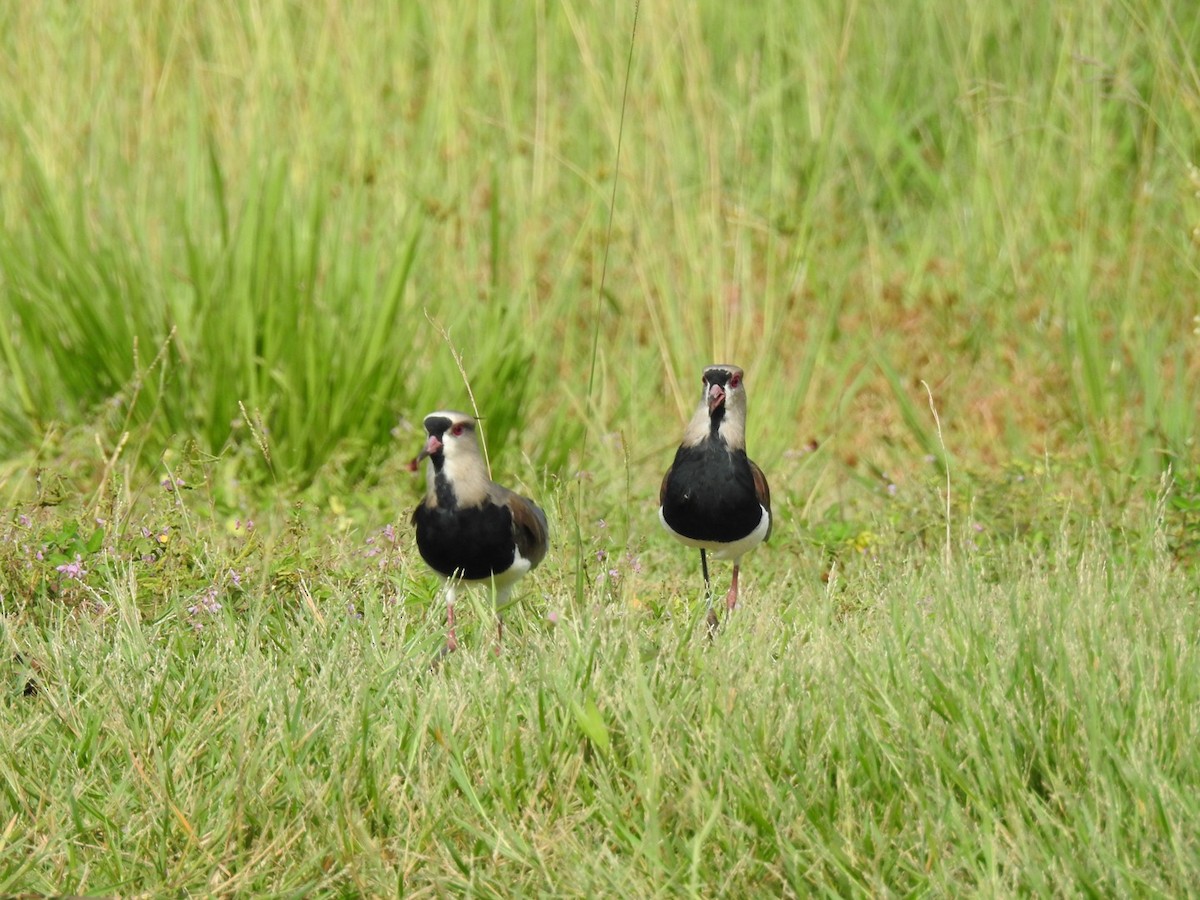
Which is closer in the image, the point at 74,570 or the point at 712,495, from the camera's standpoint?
the point at 74,570

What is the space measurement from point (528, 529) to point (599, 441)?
6.64 feet

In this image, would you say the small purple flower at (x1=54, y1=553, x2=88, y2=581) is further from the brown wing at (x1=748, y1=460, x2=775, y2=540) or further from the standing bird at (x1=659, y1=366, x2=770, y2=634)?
the brown wing at (x1=748, y1=460, x2=775, y2=540)

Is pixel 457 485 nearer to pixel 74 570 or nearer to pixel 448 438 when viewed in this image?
pixel 448 438

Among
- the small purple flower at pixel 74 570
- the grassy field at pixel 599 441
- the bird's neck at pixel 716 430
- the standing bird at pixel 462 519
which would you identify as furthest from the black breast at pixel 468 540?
the small purple flower at pixel 74 570

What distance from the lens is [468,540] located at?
12.4 ft

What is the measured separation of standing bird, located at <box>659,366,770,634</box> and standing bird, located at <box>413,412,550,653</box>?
483 millimetres

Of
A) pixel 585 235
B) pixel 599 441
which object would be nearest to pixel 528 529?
pixel 599 441

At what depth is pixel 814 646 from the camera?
11.3 feet

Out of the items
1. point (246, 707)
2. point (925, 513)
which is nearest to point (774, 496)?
A: point (925, 513)

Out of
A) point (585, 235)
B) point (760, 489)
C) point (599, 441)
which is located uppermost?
point (760, 489)

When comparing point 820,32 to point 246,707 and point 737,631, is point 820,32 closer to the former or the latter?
point 737,631

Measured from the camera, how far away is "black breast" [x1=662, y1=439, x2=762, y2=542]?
4129 millimetres

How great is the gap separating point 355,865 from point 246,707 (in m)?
0.49

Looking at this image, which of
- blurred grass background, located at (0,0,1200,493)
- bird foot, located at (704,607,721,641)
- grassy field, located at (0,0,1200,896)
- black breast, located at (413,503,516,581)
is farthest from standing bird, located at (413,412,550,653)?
blurred grass background, located at (0,0,1200,493)
